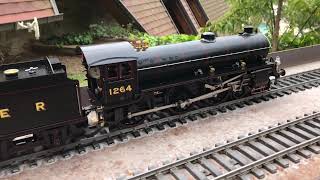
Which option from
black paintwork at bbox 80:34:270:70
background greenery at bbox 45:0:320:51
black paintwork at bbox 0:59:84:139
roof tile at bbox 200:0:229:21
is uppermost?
roof tile at bbox 200:0:229:21

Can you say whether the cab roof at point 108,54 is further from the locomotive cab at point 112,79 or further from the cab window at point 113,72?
the cab window at point 113,72

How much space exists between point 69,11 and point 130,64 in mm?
11159

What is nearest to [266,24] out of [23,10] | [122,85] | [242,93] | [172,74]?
[242,93]

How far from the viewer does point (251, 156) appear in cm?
930

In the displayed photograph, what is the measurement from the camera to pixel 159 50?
433 inches

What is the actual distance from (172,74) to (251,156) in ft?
12.4

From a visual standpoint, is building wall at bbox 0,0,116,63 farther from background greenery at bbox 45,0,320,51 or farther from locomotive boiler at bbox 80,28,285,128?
locomotive boiler at bbox 80,28,285,128

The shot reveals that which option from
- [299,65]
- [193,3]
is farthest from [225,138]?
[193,3]

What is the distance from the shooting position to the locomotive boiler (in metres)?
9.92

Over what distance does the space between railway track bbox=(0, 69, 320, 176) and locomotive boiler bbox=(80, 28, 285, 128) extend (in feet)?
0.96

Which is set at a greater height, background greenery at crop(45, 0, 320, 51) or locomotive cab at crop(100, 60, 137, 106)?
background greenery at crop(45, 0, 320, 51)

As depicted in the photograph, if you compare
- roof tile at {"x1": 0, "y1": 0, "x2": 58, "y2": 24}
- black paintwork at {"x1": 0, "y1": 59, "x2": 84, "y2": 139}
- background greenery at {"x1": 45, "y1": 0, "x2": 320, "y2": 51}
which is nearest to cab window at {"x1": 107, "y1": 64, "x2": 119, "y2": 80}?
black paintwork at {"x1": 0, "y1": 59, "x2": 84, "y2": 139}

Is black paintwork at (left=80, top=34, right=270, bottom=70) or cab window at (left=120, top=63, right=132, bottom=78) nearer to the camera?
black paintwork at (left=80, top=34, right=270, bottom=70)

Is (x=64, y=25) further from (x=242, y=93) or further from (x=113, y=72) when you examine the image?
(x=242, y=93)
